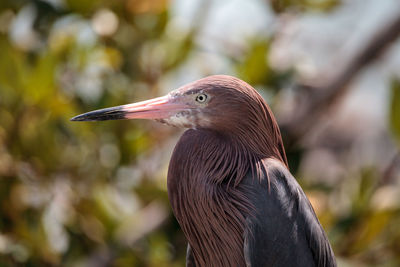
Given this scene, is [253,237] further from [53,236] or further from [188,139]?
[53,236]

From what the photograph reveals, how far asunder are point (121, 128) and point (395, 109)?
1.45m

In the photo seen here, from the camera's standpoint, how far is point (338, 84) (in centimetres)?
374

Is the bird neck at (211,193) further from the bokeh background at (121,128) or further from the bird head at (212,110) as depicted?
the bokeh background at (121,128)

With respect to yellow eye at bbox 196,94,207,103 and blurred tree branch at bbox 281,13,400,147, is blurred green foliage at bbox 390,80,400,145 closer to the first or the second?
blurred tree branch at bbox 281,13,400,147

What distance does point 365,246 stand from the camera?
309cm

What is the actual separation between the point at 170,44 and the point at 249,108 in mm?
1995

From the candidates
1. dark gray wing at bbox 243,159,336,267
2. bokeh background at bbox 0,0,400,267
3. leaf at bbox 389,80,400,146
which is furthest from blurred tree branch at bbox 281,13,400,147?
dark gray wing at bbox 243,159,336,267

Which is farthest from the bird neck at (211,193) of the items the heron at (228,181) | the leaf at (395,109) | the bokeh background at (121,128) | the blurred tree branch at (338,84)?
the blurred tree branch at (338,84)

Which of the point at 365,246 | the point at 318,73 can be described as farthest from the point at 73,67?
the point at 365,246

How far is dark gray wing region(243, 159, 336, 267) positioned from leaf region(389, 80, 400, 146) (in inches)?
72.3

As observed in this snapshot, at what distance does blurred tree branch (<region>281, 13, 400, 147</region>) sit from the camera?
3688 mm

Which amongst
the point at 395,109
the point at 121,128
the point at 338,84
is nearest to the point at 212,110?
the point at 121,128

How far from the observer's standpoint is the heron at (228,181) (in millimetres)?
1470

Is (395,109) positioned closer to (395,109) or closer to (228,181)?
(395,109)
